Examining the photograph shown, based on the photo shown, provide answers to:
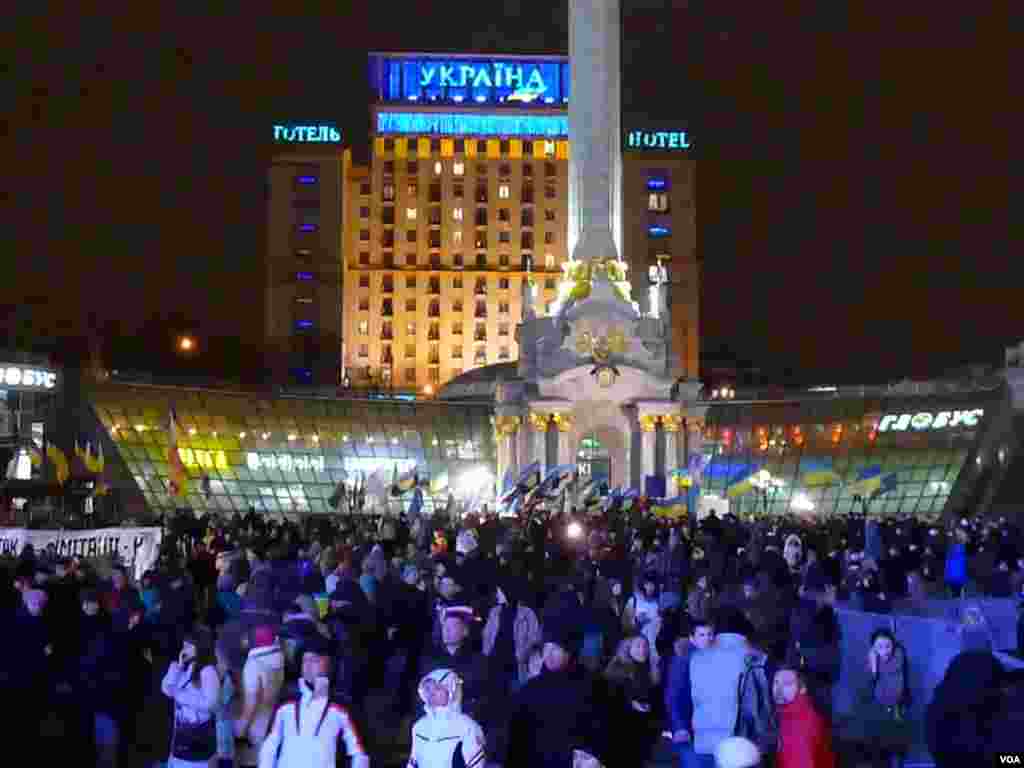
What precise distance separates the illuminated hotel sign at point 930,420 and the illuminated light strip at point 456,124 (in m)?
68.0

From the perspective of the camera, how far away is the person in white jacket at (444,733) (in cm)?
914

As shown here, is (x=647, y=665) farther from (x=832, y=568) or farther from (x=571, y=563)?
(x=832, y=568)

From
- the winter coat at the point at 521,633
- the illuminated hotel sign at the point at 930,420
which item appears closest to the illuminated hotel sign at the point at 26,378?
the illuminated hotel sign at the point at 930,420

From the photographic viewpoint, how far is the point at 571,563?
23.6 meters

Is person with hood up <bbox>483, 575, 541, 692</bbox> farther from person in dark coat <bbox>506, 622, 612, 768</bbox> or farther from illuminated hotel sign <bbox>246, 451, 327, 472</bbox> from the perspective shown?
illuminated hotel sign <bbox>246, 451, 327, 472</bbox>

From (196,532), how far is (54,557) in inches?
611

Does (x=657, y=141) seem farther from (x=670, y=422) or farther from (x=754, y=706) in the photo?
(x=754, y=706)

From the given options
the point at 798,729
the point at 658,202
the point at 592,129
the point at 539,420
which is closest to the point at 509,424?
the point at 539,420

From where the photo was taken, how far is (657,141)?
459 ft

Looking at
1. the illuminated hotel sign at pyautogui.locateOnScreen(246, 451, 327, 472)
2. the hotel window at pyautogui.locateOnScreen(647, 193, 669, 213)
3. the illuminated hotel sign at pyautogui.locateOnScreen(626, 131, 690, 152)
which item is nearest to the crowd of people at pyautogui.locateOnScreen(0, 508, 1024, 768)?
the illuminated hotel sign at pyautogui.locateOnScreen(246, 451, 327, 472)

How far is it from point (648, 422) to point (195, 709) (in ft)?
204

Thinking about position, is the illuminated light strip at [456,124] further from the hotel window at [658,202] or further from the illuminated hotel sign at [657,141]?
the hotel window at [658,202]

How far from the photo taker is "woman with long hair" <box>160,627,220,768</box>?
38.1ft

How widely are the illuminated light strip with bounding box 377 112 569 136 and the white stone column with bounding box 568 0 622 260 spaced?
6457cm
